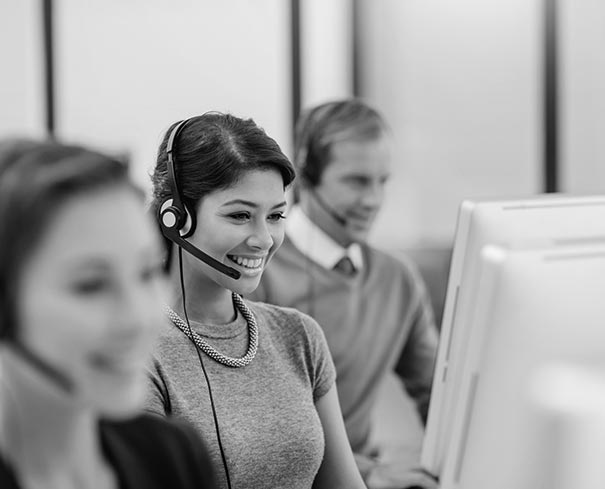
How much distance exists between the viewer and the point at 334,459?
53.2 inches

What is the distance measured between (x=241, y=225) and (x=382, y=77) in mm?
2561

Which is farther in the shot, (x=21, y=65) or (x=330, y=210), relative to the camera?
(x=21, y=65)

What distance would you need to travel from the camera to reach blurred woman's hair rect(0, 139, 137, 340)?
0.75 meters

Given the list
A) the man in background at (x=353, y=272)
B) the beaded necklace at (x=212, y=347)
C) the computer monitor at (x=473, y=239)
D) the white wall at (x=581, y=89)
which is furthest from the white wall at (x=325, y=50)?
the computer monitor at (x=473, y=239)

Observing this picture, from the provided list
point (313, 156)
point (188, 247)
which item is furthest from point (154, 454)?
point (313, 156)

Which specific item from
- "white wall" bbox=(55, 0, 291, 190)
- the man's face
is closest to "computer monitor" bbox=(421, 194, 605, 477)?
the man's face

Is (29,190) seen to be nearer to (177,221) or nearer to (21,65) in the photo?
(177,221)

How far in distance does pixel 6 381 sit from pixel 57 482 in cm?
9

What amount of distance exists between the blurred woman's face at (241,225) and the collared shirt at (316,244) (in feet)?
2.45

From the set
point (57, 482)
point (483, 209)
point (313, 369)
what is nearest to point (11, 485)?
point (57, 482)

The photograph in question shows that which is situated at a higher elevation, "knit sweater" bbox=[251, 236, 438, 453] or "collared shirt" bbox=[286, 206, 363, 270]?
"collared shirt" bbox=[286, 206, 363, 270]

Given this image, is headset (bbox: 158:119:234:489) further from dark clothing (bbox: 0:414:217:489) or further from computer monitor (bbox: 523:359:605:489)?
computer monitor (bbox: 523:359:605:489)

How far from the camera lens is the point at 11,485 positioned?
78cm

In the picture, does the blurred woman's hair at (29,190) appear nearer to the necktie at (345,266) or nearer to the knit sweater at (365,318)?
the knit sweater at (365,318)
